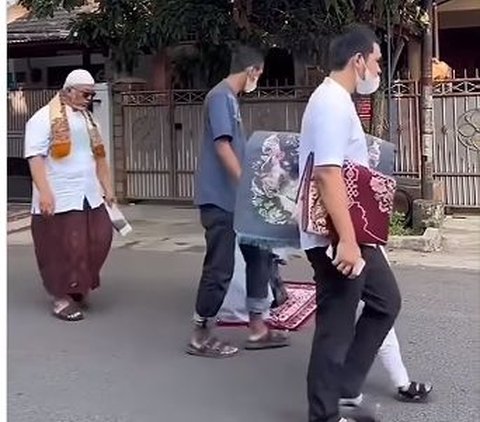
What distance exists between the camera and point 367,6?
10.7 metres

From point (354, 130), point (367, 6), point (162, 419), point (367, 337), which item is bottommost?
point (162, 419)

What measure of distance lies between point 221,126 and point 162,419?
1.75 metres

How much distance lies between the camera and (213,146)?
5.68 meters

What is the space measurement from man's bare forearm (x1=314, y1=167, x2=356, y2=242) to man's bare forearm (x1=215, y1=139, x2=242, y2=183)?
1.48m

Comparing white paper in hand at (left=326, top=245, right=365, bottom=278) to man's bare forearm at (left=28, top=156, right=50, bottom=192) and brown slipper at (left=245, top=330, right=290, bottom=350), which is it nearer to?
brown slipper at (left=245, top=330, right=290, bottom=350)

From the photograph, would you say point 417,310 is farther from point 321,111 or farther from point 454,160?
point 454,160

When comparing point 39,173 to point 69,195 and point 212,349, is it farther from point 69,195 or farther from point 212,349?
point 212,349

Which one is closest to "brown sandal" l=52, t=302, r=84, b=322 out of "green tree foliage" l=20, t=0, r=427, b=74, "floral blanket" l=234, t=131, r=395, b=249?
"floral blanket" l=234, t=131, r=395, b=249

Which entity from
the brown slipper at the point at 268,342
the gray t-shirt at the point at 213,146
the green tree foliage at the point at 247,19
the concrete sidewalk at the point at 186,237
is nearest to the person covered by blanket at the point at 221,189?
the gray t-shirt at the point at 213,146

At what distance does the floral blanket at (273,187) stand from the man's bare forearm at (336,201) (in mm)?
557

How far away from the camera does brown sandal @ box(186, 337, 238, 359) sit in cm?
588

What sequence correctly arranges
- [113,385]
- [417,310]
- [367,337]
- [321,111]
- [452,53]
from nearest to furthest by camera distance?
[321,111] < [367,337] < [113,385] < [417,310] < [452,53]

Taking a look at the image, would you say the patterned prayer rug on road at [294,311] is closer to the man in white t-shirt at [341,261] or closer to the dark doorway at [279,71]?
the man in white t-shirt at [341,261]

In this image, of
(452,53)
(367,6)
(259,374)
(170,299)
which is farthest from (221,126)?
(452,53)
